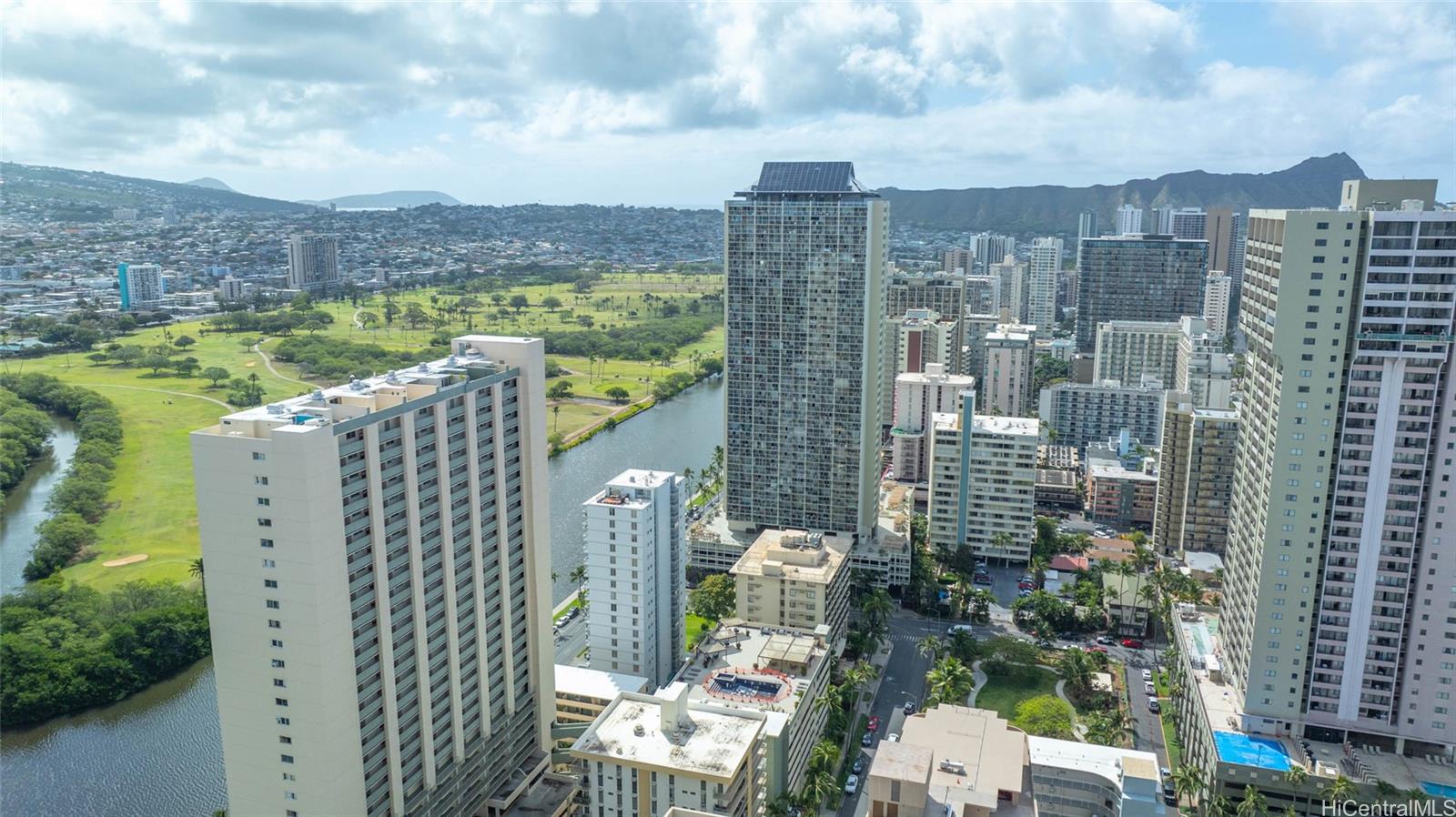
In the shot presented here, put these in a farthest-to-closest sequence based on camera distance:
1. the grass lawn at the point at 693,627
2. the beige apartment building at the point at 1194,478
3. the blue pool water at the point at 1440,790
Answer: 1. the beige apartment building at the point at 1194,478
2. the grass lawn at the point at 693,627
3. the blue pool water at the point at 1440,790

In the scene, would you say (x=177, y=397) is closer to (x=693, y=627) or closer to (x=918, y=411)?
(x=693, y=627)

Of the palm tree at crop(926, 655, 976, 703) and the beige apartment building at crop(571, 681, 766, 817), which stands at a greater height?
the beige apartment building at crop(571, 681, 766, 817)

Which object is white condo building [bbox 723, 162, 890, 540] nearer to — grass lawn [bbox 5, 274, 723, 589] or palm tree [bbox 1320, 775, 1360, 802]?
palm tree [bbox 1320, 775, 1360, 802]

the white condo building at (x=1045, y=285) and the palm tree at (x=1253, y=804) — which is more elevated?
the white condo building at (x=1045, y=285)

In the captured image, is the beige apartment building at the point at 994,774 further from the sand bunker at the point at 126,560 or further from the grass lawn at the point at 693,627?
the sand bunker at the point at 126,560

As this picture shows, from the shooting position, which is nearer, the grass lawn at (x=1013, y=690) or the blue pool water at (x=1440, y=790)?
the blue pool water at (x=1440, y=790)

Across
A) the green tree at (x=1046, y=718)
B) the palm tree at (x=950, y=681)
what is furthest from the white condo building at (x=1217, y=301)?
the palm tree at (x=950, y=681)

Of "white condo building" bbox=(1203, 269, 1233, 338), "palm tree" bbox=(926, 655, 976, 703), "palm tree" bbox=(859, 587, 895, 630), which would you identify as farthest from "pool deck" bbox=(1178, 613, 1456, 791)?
"white condo building" bbox=(1203, 269, 1233, 338)
